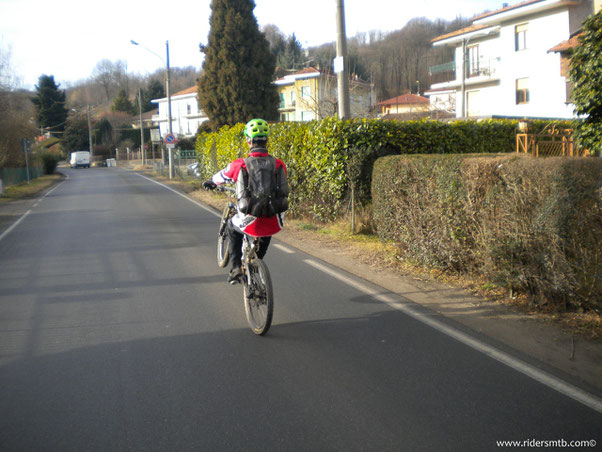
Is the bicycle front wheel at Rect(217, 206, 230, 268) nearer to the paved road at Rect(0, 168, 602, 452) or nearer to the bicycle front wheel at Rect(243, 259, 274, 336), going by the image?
the paved road at Rect(0, 168, 602, 452)

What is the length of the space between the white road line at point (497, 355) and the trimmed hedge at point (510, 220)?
3.69ft

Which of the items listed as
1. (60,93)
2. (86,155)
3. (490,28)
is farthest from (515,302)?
(60,93)

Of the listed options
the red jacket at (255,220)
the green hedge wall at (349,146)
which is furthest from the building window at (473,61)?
the red jacket at (255,220)

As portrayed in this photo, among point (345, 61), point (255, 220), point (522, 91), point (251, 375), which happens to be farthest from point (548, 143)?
point (522, 91)

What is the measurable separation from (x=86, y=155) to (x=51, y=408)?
74055 millimetres

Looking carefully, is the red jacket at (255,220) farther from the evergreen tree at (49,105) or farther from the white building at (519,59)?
the evergreen tree at (49,105)

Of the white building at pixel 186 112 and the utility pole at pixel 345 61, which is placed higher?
the white building at pixel 186 112

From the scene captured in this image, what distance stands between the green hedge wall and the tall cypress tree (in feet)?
54.4

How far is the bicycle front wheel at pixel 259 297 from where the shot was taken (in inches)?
200

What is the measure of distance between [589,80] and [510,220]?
9.73 feet

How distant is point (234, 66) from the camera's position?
3008 cm

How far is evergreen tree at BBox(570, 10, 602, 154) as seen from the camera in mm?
7371

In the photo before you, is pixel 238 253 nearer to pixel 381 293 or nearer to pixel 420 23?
pixel 381 293

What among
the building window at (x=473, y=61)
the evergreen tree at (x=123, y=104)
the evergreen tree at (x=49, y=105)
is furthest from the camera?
the evergreen tree at (x=123, y=104)
